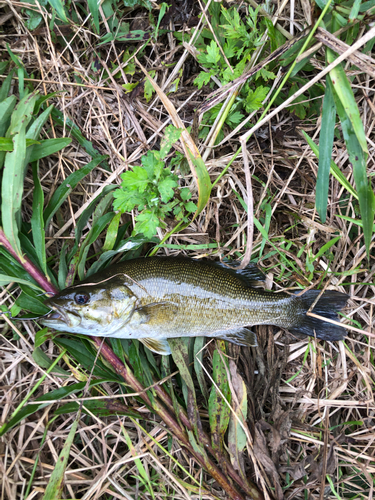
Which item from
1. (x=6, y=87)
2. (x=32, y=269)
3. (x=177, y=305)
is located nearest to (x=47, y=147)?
(x=6, y=87)

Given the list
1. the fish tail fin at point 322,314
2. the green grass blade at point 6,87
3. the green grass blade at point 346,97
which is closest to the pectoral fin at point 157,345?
the fish tail fin at point 322,314

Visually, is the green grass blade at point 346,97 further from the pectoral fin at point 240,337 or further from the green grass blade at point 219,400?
the green grass blade at point 219,400

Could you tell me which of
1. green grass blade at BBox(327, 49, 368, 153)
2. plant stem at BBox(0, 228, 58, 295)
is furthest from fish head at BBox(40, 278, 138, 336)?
green grass blade at BBox(327, 49, 368, 153)

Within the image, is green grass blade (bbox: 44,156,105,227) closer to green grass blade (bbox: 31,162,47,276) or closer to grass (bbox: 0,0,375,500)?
grass (bbox: 0,0,375,500)

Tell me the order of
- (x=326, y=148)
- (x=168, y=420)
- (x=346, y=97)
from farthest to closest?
(x=168, y=420)
(x=326, y=148)
(x=346, y=97)

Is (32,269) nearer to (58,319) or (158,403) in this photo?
(58,319)
